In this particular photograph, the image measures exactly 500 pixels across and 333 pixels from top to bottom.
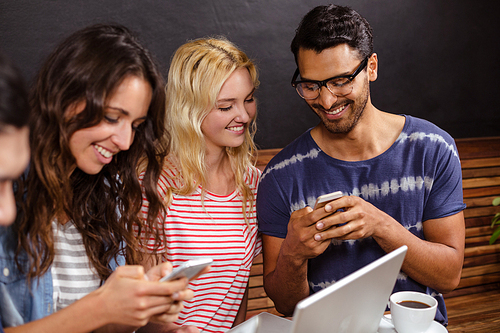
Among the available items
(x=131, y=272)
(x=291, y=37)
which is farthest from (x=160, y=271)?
(x=291, y=37)

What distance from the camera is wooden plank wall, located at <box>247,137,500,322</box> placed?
10.1 ft

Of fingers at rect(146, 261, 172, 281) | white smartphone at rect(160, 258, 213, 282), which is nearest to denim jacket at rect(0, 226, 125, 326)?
fingers at rect(146, 261, 172, 281)

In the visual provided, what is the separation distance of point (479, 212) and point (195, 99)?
8.20 ft

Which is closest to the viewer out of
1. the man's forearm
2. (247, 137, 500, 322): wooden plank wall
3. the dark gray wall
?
the man's forearm

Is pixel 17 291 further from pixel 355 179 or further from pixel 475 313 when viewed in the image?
pixel 475 313

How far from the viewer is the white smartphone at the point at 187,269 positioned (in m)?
0.82

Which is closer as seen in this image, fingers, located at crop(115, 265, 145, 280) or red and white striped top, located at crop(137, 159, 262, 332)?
fingers, located at crop(115, 265, 145, 280)

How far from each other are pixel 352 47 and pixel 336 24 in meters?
0.10

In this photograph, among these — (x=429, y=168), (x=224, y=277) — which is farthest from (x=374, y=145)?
(x=224, y=277)

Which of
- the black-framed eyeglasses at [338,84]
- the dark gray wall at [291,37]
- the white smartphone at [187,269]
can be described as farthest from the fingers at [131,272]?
the dark gray wall at [291,37]

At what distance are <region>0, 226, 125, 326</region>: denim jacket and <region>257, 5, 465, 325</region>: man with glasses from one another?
75cm

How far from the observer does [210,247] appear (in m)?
1.59

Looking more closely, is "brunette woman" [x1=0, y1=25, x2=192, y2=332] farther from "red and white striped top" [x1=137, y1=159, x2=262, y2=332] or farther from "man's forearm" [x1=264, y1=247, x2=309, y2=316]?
"man's forearm" [x1=264, y1=247, x2=309, y2=316]

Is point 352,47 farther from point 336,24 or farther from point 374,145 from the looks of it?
point 374,145
